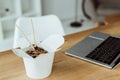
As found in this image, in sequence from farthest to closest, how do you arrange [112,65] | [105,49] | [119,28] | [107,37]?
[119,28]
[107,37]
[105,49]
[112,65]

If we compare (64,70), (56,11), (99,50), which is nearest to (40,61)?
(64,70)

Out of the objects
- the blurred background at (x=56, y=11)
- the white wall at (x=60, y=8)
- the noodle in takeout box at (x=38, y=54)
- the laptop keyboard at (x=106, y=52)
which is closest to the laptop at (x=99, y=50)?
the laptop keyboard at (x=106, y=52)

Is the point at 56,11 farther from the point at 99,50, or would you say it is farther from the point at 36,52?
the point at 36,52

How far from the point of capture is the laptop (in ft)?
4.03

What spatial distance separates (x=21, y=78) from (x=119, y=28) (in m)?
0.90

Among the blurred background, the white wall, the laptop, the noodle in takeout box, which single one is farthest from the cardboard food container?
the white wall

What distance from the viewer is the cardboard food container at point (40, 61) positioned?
40.7 inches

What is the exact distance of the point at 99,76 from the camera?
1.12 m

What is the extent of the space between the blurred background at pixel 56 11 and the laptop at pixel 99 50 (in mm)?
1402

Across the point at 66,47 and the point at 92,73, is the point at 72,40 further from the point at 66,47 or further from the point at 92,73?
the point at 92,73

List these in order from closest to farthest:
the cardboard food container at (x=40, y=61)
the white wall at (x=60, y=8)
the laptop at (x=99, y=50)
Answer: the cardboard food container at (x=40, y=61) → the laptop at (x=99, y=50) → the white wall at (x=60, y=8)

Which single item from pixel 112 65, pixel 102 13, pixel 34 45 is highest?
pixel 34 45

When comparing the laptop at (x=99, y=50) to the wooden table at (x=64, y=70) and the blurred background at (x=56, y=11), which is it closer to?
the wooden table at (x=64, y=70)

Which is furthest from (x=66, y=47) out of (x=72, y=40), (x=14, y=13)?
(x=14, y=13)
